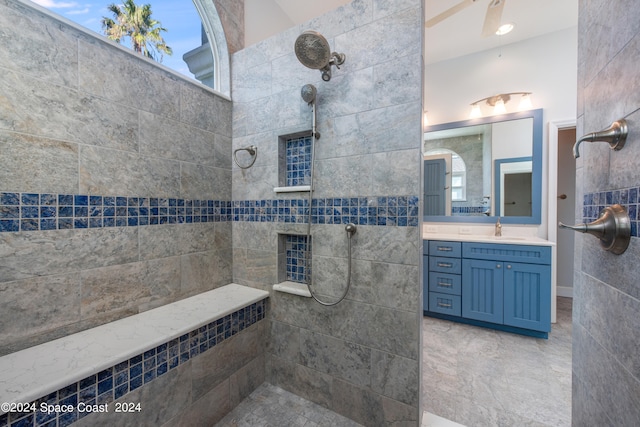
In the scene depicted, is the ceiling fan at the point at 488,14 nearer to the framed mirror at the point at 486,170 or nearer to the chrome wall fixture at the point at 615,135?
the framed mirror at the point at 486,170

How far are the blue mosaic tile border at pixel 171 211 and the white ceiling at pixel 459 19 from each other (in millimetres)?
1601

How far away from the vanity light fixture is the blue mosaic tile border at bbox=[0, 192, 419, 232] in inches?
89.7

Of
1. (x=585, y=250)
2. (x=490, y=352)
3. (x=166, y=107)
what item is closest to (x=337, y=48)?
(x=166, y=107)

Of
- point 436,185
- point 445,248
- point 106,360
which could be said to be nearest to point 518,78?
point 436,185

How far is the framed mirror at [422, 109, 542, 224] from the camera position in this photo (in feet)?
8.44

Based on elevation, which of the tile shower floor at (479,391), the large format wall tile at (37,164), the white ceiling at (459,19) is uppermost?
the white ceiling at (459,19)

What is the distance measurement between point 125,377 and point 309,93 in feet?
5.52

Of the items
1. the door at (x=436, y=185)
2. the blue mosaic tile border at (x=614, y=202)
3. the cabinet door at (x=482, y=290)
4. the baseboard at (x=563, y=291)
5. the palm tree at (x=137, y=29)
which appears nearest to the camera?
the blue mosaic tile border at (x=614, y=202)

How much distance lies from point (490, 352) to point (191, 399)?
Result: 2.26 metres

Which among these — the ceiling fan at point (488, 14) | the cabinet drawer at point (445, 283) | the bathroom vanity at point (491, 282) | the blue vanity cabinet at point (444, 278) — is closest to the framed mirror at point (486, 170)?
the bathroom vanity at point (491, 282)

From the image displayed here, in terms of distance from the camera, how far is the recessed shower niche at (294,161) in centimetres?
169

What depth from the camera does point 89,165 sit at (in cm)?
125

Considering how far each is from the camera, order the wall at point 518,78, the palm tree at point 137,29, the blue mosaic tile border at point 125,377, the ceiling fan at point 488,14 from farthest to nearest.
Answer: the wall at point 518,78 → the ceiling fan at point 488,14 → the palm tree at point 137,29 → the blue mosaic tile border at point 125,377

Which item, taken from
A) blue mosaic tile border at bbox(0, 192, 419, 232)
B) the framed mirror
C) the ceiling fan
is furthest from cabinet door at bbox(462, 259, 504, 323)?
the ceiling fan
